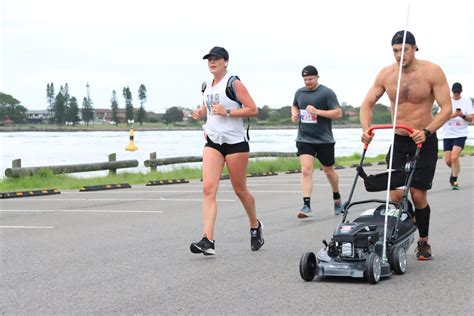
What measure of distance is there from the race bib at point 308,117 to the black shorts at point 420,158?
13.7 feet

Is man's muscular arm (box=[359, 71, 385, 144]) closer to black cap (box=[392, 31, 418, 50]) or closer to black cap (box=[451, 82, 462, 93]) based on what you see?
black cap (box=[392, 31, 418, 50])

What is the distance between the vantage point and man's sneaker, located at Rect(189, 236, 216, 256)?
786 centimetres

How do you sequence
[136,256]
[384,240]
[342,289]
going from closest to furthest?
[342,289] → [384,240] → [136,256]

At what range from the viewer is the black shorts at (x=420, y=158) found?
296 inches

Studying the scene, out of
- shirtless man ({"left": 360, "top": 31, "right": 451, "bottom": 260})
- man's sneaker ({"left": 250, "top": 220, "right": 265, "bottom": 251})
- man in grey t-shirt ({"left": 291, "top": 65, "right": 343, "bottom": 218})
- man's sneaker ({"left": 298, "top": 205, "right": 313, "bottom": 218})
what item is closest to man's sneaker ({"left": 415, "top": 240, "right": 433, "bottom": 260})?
shirtless man ({"left": 360, "top": 31, "right": 451, "bottom": 260})

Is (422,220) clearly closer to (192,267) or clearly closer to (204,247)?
(204,247)

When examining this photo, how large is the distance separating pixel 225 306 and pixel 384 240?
1.66 meters

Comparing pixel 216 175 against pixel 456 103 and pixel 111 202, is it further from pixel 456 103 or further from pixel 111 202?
pixel 456 103

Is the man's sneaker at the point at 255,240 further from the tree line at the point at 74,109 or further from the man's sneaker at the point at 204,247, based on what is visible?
the tree line at the point at 74,109

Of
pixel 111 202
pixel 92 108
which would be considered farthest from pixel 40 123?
pixel 111 202

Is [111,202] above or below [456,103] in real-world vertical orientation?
below

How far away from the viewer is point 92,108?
185m

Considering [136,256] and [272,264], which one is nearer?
[272,264]

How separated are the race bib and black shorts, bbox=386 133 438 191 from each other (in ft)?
13.7
